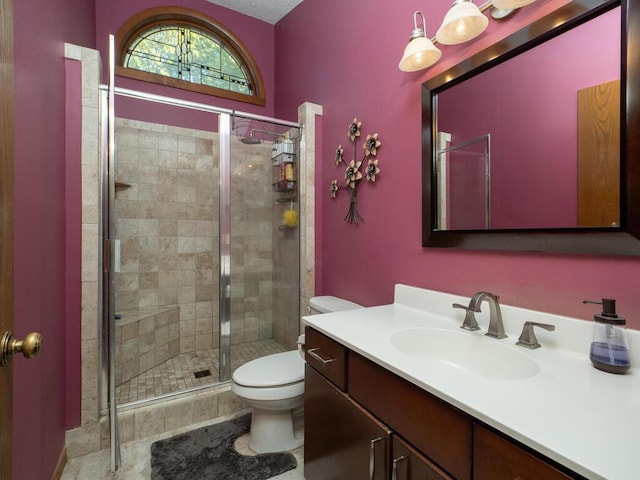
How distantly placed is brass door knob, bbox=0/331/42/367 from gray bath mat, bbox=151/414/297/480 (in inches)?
48.6

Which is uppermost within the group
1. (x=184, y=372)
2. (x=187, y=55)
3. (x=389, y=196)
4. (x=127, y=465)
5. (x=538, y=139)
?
(x=187, y=55)

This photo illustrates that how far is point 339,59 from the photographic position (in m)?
2.11

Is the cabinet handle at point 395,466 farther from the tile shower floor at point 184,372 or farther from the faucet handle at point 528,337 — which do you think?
the tile shower floor at point 184,372

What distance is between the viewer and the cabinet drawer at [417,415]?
2.31ft

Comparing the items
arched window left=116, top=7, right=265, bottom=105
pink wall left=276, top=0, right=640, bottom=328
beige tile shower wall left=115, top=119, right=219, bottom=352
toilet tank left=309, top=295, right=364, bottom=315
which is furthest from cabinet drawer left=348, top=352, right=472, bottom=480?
arched window left=116, top=7, right=265, bottom=105

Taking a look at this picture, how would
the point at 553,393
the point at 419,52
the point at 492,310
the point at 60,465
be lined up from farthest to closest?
the point at 60,465
the point at 419,52
the point at 492,310
the point at 553,393

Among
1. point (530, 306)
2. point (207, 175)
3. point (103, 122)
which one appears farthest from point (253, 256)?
point (530, 306)

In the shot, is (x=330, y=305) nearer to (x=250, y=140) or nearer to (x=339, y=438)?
(x=339, y=438)

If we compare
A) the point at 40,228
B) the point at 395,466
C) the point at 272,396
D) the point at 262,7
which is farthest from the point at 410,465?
the point at 262,7

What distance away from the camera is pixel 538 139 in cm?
110

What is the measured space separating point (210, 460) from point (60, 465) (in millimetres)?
727

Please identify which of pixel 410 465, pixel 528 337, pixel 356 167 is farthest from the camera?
pixel 356 167

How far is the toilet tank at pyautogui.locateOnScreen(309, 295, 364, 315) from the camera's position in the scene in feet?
6.32

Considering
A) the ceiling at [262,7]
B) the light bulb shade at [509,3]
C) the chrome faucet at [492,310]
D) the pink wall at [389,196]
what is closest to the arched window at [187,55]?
the ceiling at [262,7]
